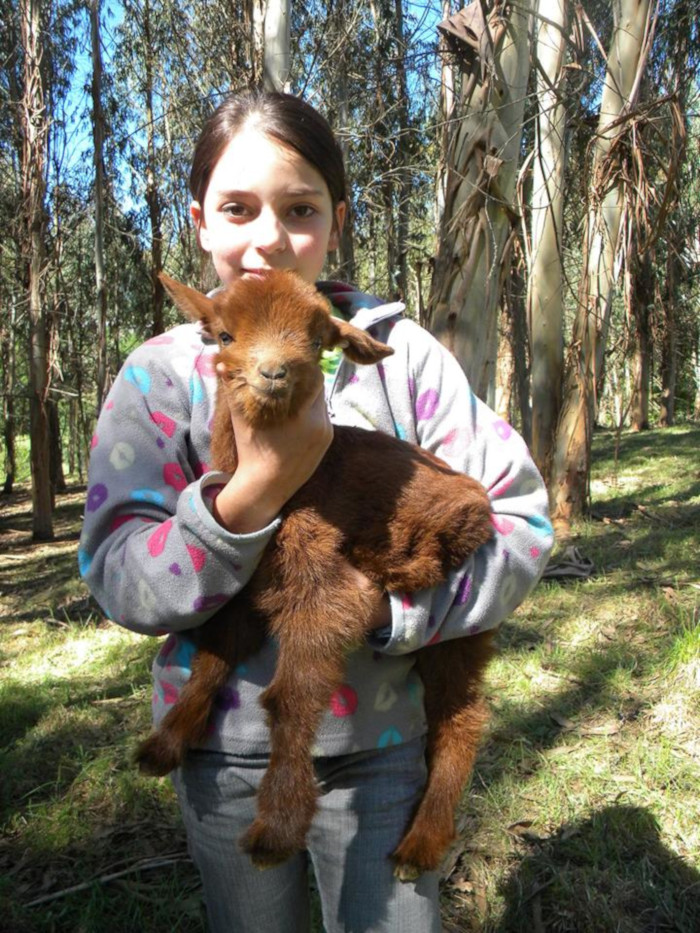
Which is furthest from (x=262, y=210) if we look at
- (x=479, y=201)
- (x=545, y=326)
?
(x=545, y=326)

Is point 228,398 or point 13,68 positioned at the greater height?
point 13,68

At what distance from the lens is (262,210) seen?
2051 millimetres

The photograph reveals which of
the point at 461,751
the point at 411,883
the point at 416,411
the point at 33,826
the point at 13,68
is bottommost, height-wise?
the point at 33,826

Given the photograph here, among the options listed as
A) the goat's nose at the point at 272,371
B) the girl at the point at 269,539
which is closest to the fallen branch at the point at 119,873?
the girl at the point at 269,539

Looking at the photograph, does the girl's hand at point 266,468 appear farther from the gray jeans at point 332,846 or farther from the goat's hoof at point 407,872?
the goat's hoof at point 407,872

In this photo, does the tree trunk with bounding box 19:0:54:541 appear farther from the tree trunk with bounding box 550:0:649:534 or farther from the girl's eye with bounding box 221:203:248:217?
the girl's eye with bounding box 221:203:248:217

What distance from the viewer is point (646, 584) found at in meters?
6.54

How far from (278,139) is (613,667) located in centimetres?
425

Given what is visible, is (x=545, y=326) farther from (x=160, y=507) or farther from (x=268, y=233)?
(x=160, y=507)

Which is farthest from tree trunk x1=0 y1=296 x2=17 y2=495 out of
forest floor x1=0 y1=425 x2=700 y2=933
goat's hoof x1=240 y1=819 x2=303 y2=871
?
goat's hoof x1=240 y1=819 x2=303 y2=871

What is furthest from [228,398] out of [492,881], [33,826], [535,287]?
[535,287]

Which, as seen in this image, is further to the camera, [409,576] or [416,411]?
[416,411]

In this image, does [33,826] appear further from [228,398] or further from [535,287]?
[535,287]

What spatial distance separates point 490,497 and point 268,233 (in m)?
0.96
